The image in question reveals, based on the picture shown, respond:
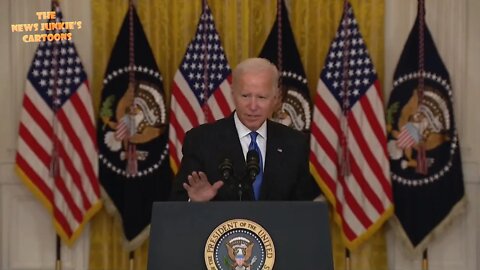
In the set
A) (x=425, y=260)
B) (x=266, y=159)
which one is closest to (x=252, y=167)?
(x=266, y=159)

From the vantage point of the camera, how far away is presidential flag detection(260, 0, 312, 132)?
5668 mm

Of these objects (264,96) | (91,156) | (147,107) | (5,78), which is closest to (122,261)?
(91,156)

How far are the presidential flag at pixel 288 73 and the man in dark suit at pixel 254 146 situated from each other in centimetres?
249

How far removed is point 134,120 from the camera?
5707 mm

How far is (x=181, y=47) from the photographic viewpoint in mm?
5844

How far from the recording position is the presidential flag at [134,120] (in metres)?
5.70

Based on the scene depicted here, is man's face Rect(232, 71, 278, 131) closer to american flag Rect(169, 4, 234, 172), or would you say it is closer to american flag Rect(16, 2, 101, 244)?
american flag Rect(169, 4, 234, 172)

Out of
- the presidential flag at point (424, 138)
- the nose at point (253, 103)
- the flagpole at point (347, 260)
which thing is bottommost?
the flagpole at point (347, 260)

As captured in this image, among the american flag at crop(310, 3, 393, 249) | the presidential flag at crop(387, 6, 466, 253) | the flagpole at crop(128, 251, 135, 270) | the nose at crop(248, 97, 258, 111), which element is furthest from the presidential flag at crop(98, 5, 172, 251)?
the nose at crop(248, 97, 258, 111)

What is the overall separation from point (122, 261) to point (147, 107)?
3.98 ft

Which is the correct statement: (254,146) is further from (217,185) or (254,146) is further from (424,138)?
(424,138)

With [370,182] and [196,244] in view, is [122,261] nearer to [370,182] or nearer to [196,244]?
[370,182]

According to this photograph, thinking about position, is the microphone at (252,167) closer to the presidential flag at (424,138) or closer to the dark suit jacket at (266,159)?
the dark suit jacket at (266,159)

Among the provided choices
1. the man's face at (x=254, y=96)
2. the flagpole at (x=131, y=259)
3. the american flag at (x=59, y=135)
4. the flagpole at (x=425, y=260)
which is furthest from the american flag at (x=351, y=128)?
the man's face at (x=254, y=96)
